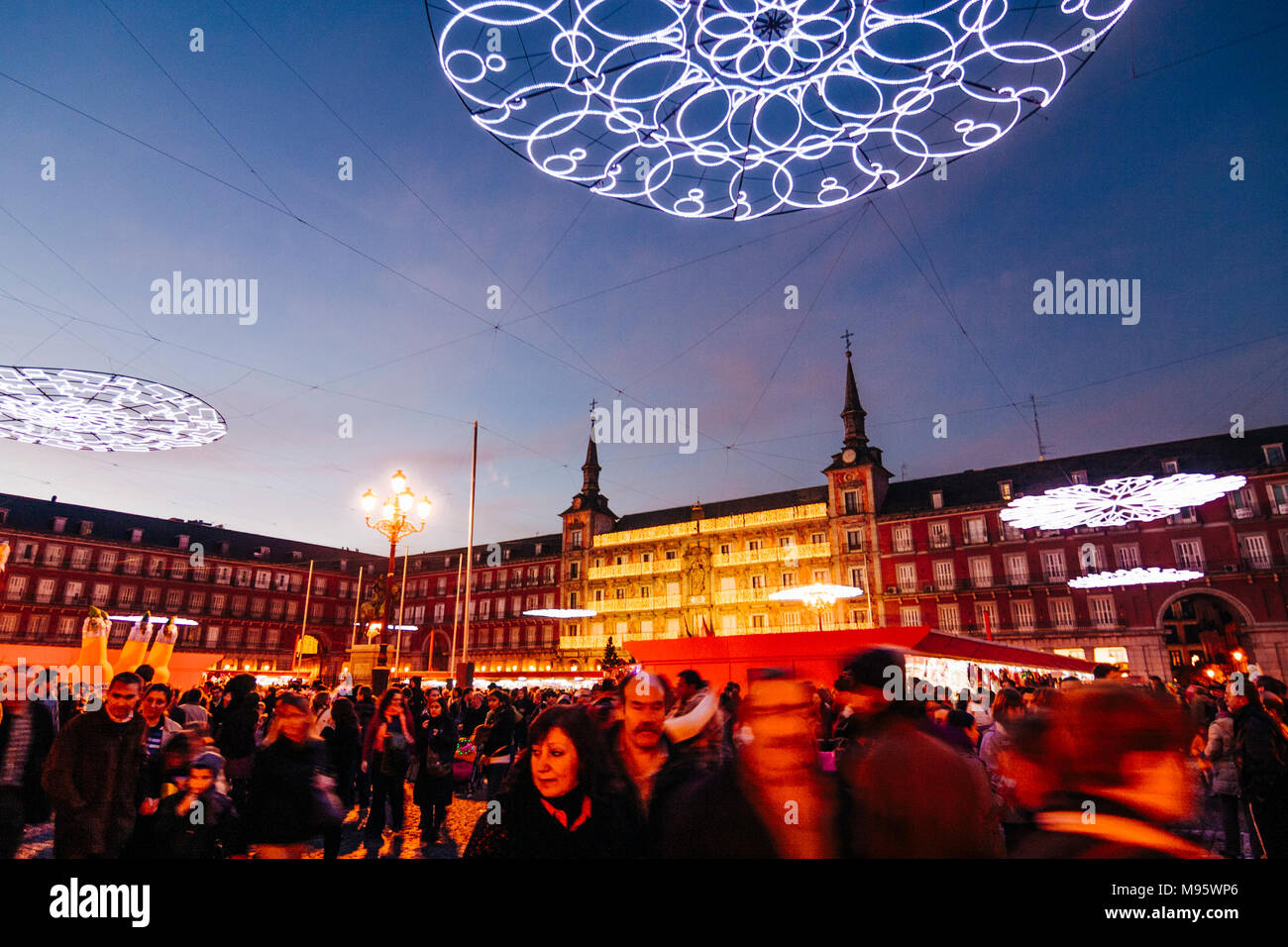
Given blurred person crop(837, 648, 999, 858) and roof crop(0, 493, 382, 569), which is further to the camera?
roof crop(0, 493, 382, 569)

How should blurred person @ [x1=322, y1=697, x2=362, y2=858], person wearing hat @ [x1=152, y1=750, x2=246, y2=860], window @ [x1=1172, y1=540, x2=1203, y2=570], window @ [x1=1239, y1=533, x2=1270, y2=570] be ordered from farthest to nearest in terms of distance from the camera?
1. window @ [x1=1172, y1=540, x2=1203, y2=570]
2. window @ [x1=1239, y1=533, x2=1270, y2=570]
3. blurred person @ [x1=322, y1=697, x2=362, y2=858]
4. person wearing hat @ [x1=152, y1=750, x2=246, y2=860]

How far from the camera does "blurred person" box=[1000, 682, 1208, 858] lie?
7.46ft

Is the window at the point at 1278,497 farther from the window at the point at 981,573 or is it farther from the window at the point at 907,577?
the window at the point at 907,577

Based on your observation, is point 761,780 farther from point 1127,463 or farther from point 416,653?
point 416,653

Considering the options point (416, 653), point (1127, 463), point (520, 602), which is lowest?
point (416, 653)

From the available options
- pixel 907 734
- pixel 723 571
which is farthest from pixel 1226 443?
pixel 907 734

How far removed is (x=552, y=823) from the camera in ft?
7.35

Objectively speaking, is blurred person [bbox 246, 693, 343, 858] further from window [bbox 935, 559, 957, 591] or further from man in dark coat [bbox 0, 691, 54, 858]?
window [bbox 935, 559, 957, 591]

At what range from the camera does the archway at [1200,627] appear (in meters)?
30.3

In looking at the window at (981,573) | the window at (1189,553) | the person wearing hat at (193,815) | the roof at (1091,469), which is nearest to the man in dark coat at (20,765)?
the person wearing hat at (193,815)

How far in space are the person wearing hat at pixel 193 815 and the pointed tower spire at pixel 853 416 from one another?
40185mm

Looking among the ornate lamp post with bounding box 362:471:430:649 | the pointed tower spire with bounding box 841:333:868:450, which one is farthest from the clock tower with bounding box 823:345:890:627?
the ornate lamp post with bounding box 362:471:430:649

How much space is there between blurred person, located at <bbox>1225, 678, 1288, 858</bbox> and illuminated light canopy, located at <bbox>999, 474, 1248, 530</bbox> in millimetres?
6794

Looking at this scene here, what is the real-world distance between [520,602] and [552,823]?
5023cm
